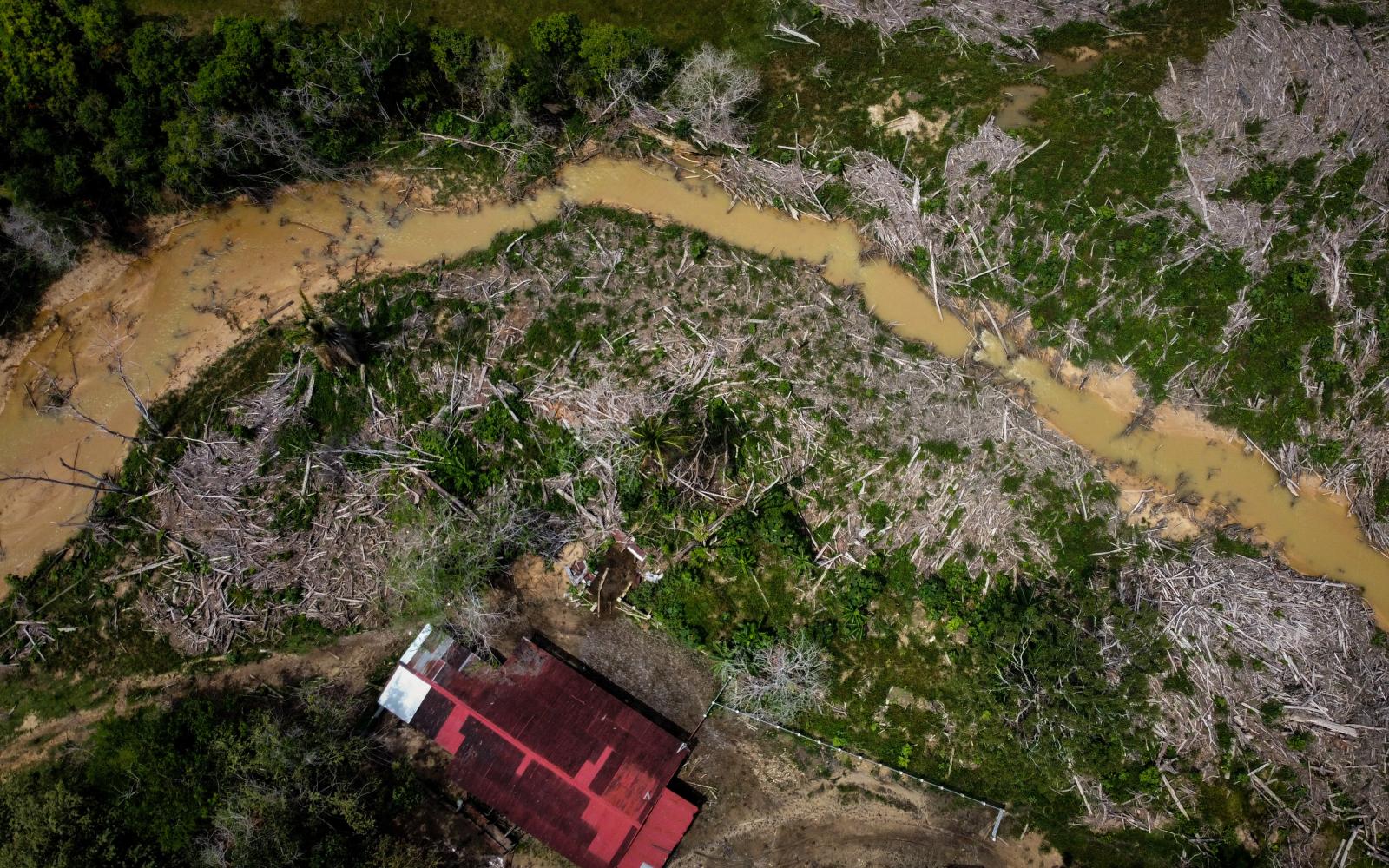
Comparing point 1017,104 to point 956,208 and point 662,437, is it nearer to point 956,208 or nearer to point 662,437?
point 956,208

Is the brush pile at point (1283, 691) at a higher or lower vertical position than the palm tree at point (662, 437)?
higher

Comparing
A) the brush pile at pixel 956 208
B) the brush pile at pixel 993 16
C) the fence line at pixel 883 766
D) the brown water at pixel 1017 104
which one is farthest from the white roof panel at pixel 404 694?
the brush pile at pixel 993 16

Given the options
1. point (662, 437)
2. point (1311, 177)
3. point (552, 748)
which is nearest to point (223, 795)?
point (552, 748)

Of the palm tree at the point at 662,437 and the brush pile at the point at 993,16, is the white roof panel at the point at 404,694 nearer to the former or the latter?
the palm tree at the point at 662,437

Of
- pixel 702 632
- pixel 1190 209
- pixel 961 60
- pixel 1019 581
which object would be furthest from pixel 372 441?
pixel 1190 209

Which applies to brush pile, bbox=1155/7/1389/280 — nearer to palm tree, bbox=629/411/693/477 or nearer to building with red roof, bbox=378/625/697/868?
palm tree, bbox=629/411/693/477
